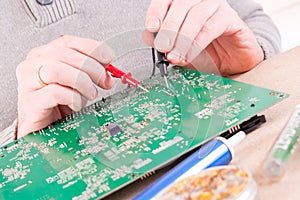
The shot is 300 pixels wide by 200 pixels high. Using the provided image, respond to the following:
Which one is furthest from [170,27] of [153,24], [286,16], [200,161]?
[286,16]

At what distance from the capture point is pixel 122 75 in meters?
0.80

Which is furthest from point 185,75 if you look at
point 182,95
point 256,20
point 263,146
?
point 256,20

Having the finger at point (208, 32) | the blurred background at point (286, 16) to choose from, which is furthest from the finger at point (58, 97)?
the blurred background at point (286, 16)

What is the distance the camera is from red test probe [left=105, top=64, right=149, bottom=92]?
792 millimetres

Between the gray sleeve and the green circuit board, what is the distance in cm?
25

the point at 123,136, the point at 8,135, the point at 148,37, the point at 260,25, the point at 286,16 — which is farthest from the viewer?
the point at 286,16

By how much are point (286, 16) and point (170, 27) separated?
1.23 m

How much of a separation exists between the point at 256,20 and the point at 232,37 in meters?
0.31

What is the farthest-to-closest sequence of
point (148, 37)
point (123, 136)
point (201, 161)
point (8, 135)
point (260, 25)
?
point (260, 25), point (8, 135), point (148, 37), point (123, 136), point (201, 161)

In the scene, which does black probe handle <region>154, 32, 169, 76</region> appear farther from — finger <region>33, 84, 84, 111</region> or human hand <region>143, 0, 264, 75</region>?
finger <region>33, 84, 84, 111</region>

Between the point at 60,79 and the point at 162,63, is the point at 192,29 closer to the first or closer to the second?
the point at 162,63

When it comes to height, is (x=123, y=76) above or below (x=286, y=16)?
above

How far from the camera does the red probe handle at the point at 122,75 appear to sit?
79 cm

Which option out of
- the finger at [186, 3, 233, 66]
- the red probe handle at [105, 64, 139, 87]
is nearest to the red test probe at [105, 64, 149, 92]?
the red probe handle at [105, 64, 139, 87]
